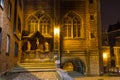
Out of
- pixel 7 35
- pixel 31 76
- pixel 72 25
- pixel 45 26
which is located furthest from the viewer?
pixel 72 25

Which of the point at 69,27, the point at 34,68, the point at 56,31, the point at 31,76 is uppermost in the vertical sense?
the point at 69,27

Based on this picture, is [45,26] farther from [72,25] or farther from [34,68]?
[34,68]

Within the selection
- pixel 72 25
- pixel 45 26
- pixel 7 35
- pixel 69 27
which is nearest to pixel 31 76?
pixel 7 35

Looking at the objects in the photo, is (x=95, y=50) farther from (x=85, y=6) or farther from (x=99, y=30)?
(x=85, y=6)

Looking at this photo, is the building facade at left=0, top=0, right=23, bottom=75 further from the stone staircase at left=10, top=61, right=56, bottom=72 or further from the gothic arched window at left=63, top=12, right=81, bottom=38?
the gothic arched window at left=63, top=12, right=81, bottom=38

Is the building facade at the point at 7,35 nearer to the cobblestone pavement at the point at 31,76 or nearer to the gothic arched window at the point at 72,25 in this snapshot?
the cobblestone pavement at the point at 31,76

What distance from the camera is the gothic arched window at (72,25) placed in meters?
29.5

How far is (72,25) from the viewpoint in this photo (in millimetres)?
29547

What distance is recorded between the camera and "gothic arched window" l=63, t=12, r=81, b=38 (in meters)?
29.5

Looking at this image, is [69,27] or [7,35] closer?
[7,35]

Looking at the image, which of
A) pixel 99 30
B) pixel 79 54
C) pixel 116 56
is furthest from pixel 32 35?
pixel 116 56

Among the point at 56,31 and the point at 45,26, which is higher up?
the point at 45,26

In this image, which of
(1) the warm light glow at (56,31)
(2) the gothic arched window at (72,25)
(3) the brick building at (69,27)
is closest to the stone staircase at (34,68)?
(3) the brick building at (69,27)

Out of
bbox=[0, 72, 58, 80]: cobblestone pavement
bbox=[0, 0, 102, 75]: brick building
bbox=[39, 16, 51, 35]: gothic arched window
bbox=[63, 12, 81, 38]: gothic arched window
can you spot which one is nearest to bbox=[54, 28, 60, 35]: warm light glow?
bbox=[0, 0, 102, 75]: brick building
